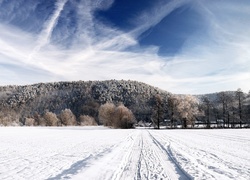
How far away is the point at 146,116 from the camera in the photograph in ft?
613

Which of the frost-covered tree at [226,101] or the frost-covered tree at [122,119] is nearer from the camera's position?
the frost-covered tree at [226,101]

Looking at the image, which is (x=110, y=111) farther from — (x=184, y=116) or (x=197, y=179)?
(x=197, y=179)

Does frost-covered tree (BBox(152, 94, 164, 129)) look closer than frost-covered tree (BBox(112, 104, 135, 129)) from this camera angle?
Yes

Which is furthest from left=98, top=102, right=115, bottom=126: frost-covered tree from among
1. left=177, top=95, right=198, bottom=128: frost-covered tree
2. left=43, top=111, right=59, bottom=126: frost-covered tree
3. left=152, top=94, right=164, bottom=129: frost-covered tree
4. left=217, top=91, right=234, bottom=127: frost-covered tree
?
left=43, top=111, right=59, bottom=126: frost-covered tree

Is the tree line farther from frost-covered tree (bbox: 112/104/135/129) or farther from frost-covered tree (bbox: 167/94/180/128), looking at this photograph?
frost-covered tree (bbox: 112/104/135/129)

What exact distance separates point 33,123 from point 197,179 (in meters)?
187

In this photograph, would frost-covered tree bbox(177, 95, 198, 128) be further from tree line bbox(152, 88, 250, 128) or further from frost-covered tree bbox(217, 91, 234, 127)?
frost-covered tree bbox(217, 91, 234, 127)

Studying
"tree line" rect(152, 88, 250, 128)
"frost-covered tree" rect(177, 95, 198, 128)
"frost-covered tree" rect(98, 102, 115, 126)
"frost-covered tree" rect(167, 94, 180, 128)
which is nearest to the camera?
"tree line" rect(152, 88, 250, 128)

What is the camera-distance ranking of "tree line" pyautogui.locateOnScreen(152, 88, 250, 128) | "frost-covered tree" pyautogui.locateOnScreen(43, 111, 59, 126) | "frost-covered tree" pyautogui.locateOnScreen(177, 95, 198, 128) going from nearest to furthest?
"tree line" pyautogui.locateOnScreen(152, 88, 250, 128) → "frost-covered tree" pyautogui.locateOnScreen(177, 95, 198, 128) → "frost-covered tree" pyautogui.locateOnScreen(43, 111, 59, 126)

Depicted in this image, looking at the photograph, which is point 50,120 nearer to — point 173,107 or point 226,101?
point 173,107

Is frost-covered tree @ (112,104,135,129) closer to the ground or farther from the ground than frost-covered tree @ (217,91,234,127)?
closer to the ground

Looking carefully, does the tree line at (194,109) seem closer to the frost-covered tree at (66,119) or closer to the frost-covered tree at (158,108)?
the frost-covered tree at (158,108)

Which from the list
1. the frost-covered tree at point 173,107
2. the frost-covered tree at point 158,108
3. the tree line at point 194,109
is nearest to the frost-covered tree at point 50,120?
the tree line at point 194,109

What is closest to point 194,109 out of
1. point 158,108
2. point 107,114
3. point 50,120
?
point 158,108
